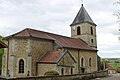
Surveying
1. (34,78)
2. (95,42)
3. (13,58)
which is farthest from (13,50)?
(95,42)

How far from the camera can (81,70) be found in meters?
34.1

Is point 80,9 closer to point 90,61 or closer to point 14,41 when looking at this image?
point 90,61

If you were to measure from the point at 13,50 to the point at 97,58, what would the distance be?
20533mm

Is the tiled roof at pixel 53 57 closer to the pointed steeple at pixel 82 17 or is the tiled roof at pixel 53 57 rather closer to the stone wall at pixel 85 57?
the stone wall at pixel 85 57

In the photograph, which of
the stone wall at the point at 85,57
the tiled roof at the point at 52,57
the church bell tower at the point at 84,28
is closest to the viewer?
the tiled roof at the point at 52,57

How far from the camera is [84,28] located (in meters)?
41.0

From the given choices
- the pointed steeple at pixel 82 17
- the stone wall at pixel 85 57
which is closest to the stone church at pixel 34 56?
the stone wall at pixel 85 57

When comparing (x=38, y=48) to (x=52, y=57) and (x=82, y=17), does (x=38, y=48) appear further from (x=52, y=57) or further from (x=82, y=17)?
(x=82, y=17)

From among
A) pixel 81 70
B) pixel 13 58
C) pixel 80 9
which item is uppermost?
pixel 80 9

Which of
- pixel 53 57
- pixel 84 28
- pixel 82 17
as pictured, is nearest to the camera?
pixel 53 57

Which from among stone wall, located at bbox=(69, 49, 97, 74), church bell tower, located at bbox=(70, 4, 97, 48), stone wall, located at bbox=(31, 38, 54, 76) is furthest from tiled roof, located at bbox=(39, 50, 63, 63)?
church bell tower, located at bbox=(70, 4, 97, 48)

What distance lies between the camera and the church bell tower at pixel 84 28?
4088 centimetres

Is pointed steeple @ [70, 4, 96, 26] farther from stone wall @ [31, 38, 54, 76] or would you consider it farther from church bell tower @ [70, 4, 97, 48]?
stone wall @ [31, 38, 54, 76]

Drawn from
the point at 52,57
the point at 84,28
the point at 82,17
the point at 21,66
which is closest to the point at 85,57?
the point at 84,28
